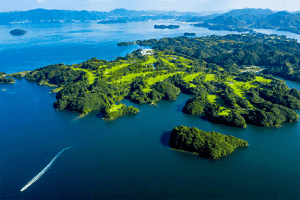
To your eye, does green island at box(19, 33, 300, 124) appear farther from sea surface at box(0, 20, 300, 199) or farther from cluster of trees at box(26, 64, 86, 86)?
sea surface at box(0, 20, 300, 199)

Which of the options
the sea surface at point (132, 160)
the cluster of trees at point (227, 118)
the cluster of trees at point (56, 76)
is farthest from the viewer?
the cluster of trees at point (56, 76)

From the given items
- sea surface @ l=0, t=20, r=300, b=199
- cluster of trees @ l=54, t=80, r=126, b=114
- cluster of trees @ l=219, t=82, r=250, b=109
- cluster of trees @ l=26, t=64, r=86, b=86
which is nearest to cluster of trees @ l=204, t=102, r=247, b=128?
sea surface @ l=0, t=20, r=300, b=199

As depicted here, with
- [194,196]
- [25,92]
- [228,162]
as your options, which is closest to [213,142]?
[228,162]

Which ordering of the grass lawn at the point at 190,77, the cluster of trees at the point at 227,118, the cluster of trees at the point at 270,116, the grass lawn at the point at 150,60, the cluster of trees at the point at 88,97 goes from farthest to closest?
the grass lawn at the point at 150,60
the grass lawn at the point at 190,77
the cluster of trees at the point at 88,97
the cluster of trees at the point at 270,116
the cluster of trees at the point at 227,118

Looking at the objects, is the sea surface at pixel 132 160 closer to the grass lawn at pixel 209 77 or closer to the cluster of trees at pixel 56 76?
the cluster of trees at pixel 56 76

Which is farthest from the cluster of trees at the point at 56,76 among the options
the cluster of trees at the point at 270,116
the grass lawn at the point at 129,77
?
the cluster of trees at the point at 270,116
